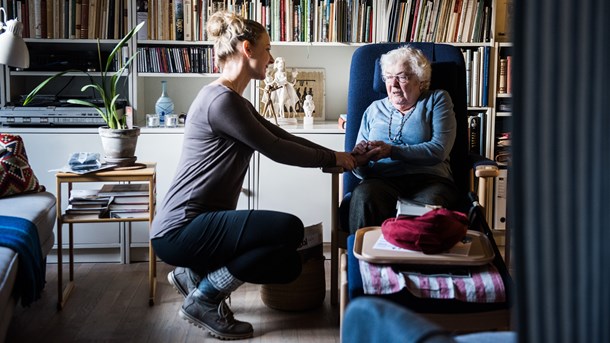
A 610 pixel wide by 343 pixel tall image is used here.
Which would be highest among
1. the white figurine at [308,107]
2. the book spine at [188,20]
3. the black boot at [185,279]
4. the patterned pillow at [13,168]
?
the book spine at [188,20]

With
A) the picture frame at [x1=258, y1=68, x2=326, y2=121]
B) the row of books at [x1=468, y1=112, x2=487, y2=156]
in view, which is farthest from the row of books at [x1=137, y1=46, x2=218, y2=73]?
the row of books at [x1=468, y1=112, x2=487, y2=156]

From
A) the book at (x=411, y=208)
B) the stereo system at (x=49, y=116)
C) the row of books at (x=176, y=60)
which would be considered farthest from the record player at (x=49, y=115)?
the book at (x=411, y=208)

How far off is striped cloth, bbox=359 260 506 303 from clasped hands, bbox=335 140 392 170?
802 millimetres

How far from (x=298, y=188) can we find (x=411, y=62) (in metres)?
1.07

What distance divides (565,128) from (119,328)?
261 cm

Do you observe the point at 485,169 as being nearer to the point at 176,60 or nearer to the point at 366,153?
the point at 366,153

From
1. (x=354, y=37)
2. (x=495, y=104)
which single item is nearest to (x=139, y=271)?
(x=354, y=37)

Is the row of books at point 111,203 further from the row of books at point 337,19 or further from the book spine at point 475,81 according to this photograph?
the book spine at point 475,81

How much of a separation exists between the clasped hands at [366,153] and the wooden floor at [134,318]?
0.62 m

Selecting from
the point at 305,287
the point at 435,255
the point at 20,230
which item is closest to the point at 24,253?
the point at 20,230

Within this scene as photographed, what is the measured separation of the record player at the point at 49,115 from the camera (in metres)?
3.66

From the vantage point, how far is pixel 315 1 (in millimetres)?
3920

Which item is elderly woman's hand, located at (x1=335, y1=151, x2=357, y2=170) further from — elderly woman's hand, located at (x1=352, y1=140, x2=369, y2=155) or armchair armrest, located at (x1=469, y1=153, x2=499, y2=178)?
armchair armrest, located at (x1=469, y1=153, x2=499, y2=178)

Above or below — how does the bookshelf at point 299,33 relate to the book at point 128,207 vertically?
above
